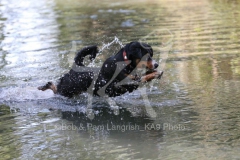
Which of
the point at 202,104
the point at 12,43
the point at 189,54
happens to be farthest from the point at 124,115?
the point at 12,43

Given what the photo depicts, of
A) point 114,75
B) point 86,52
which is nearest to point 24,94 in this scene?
point 86,52

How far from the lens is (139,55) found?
592 centimetres

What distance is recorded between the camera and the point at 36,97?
23.9ft

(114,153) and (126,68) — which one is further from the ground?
(126,68)

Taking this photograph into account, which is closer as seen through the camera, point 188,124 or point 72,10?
point 188,124

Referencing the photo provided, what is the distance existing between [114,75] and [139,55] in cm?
63

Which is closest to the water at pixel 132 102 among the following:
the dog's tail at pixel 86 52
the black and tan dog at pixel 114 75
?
the black and tan dog at pixel 114 75

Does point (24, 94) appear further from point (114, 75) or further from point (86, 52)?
point (114, 75)

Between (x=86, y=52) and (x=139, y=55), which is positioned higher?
(x=86, y=52)

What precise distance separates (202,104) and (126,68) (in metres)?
1.24


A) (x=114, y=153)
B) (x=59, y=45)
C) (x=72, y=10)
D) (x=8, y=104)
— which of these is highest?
(x=72, y=10)

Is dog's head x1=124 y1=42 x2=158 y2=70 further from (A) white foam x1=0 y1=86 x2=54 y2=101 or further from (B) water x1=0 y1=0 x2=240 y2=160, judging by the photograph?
(A) white foam x1=0 y1=86 x2=54 y2=101

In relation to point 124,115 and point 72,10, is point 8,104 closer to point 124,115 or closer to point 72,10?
point 124,115

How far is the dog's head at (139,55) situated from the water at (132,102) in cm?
71
